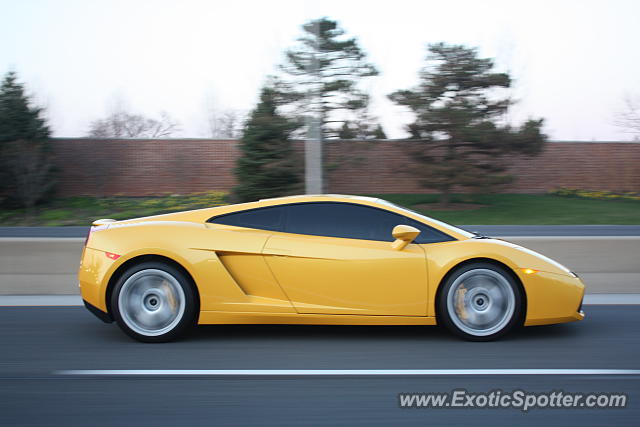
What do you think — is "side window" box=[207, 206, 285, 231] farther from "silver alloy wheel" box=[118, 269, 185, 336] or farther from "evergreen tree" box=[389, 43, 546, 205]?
"evergreen tree" box=[389, 43, 546, 205]

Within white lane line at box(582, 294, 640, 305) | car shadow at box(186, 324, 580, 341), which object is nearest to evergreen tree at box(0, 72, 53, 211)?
car shadow at box(186, 324, 580, 341)

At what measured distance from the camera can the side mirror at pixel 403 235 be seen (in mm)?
5066

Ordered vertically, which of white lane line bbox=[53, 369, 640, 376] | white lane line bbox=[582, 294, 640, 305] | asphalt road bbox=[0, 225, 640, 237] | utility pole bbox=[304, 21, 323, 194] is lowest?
asphalt road bbox=[0, 225, 640, 237]

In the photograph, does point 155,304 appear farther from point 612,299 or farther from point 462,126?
point 462,126

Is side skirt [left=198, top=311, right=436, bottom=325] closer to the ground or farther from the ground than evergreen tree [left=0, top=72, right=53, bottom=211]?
closer to the ground

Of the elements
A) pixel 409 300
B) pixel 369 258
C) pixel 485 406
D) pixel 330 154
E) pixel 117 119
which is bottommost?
pixel 485 406

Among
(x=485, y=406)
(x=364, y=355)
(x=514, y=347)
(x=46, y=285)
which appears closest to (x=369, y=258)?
(x=364, y=355)

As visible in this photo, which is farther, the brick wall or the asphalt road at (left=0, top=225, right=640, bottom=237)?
the brick wall

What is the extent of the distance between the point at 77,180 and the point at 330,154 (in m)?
15.6

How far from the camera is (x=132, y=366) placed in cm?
454

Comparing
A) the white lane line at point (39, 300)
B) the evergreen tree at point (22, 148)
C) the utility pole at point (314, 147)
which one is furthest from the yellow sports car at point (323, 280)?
the evergreen tree at point (22, 148)

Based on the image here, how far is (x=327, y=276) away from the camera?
5.09 metres

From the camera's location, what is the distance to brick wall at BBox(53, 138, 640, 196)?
115ft

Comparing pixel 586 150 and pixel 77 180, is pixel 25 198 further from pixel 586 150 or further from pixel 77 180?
pixel 586 150
